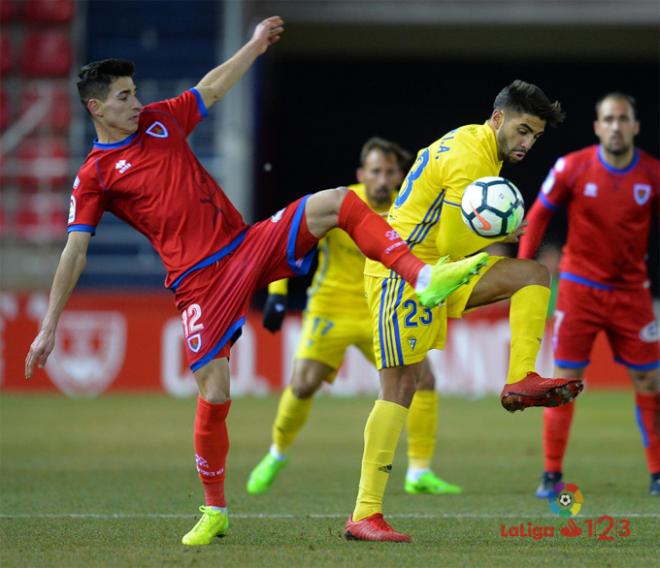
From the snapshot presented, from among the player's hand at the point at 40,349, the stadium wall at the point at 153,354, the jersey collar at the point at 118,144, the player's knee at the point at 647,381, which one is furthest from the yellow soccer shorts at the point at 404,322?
the stadium wall at the point at 153,354

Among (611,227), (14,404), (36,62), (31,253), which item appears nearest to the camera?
(611,227)

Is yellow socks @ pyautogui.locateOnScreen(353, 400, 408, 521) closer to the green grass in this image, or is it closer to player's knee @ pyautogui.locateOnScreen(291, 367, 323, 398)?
the green grass

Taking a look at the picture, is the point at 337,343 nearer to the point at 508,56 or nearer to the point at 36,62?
the point at 36,62

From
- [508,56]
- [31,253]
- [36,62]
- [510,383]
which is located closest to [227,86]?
[510,383]


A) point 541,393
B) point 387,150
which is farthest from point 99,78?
point 387,150

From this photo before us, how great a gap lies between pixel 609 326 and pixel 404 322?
2554mm

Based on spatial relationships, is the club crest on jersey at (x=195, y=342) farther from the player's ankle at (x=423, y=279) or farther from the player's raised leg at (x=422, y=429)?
the player's raised leg at (x=422, y=429)

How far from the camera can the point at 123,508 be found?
718 cm

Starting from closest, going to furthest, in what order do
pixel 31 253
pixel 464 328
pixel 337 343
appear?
pixel 337 343
pixel 464 328
pixel 31 253

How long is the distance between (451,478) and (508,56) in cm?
1592

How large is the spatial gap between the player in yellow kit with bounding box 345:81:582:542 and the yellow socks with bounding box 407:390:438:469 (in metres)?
2.24

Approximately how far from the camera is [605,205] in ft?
26.4

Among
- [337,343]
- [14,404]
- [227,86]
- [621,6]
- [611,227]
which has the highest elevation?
[621,6]

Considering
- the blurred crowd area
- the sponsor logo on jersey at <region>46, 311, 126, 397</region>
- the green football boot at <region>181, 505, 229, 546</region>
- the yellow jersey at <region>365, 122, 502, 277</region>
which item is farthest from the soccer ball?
the blurred crowd area
